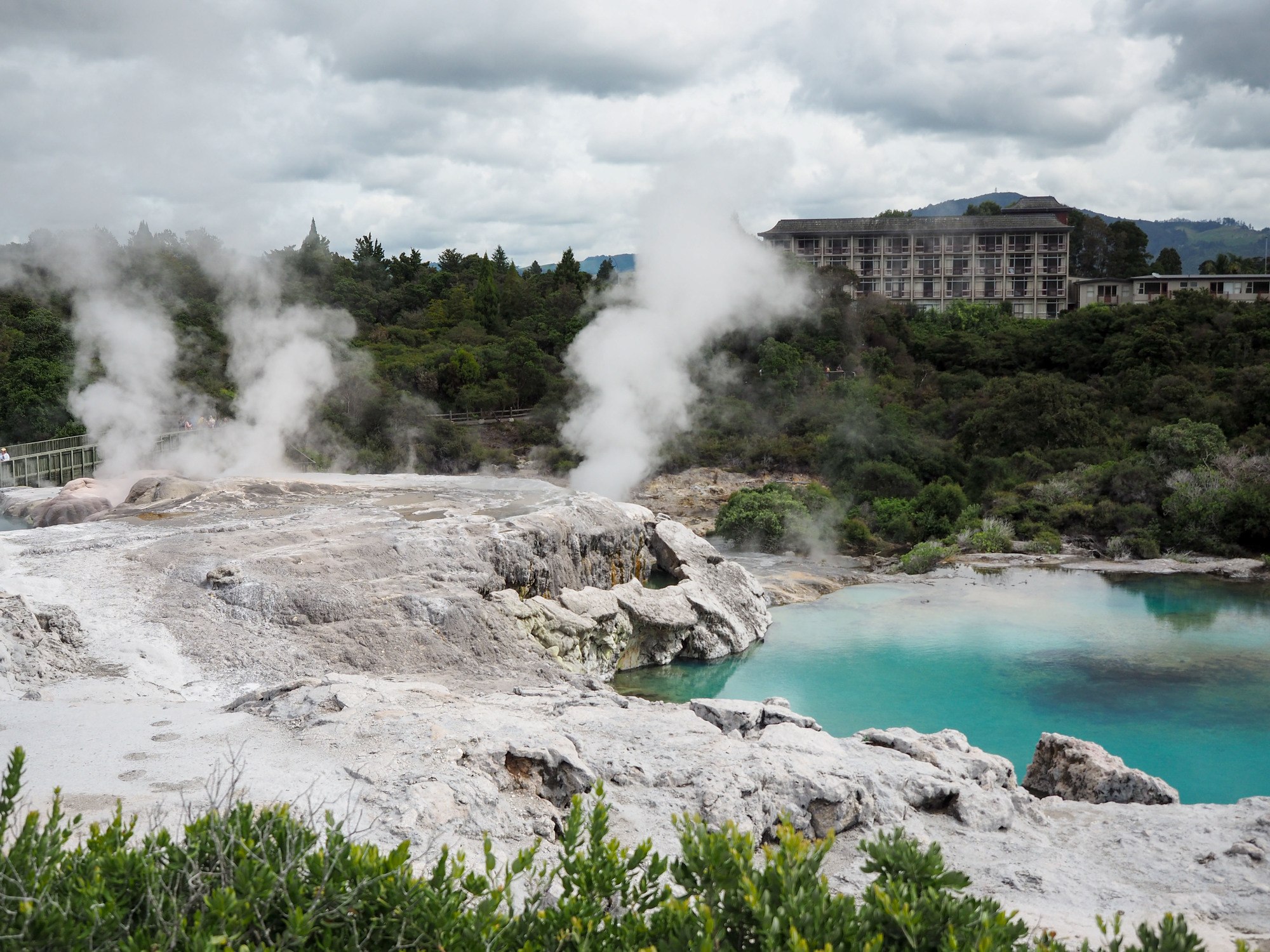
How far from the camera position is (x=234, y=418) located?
94.5 ft

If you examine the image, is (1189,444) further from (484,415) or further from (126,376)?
(126,376)

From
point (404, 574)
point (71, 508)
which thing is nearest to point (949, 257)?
point (71, 508)

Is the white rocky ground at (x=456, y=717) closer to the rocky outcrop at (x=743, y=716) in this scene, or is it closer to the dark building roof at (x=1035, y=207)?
the rocky outcrop at (x=743, y=716)

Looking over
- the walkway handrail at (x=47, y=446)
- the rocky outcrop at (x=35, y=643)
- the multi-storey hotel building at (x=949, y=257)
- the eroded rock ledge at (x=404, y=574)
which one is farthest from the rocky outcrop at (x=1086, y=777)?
the multi-storey hotel building at (x=949, y=257)

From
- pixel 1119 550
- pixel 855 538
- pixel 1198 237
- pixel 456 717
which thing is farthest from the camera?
pixel 1198 237

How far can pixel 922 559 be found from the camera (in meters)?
23.3

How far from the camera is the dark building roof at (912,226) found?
5419 cm

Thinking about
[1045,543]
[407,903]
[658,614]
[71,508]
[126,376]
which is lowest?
[1045,543]

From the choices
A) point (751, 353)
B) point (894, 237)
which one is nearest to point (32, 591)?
point (751, 353)

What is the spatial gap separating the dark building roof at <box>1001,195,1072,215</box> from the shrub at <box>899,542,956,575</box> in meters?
41.6

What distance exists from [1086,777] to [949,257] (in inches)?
1897

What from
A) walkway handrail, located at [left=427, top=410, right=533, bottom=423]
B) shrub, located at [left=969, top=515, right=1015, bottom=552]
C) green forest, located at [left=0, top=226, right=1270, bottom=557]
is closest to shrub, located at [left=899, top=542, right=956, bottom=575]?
shrub, located at [left=969, top=515, right=1015, bottom=552]

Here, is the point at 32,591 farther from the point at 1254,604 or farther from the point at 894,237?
the point at 894,237

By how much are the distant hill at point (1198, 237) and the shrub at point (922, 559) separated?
130 meters
